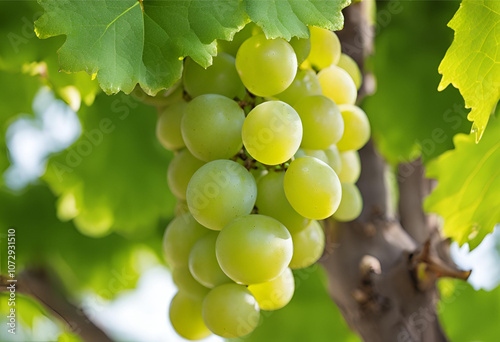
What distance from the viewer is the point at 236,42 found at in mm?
620

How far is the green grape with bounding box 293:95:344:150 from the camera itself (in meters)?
0.59

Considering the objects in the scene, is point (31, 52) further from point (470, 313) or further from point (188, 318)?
point (470, 313)

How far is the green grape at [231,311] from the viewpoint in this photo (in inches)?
21.3

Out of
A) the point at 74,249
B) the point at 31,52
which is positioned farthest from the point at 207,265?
the point at 74,249

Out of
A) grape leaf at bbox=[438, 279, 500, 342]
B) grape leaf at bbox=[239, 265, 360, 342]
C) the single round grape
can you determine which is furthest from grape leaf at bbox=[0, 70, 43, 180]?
grape leaf at bbox=[438, 279, 500, 342]

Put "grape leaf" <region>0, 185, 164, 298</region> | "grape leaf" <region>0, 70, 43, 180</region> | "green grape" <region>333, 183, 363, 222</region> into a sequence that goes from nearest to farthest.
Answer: "green grape" <region>333, 183, 363, 222</region> < "grape leaf" <region>0, 70, 43, 180</region> < "grape leaf" <region>0, 185, 164, 298</region>

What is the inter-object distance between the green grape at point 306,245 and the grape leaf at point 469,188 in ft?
0.74

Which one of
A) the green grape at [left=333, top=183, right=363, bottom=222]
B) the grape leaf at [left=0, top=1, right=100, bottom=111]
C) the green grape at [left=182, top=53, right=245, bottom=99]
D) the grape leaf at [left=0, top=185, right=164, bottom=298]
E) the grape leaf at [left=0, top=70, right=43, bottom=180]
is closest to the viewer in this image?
the green grape at [left=182, top=53, right=245, bottom=99]

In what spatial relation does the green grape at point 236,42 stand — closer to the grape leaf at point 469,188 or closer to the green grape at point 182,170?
the green grape at point 182,170

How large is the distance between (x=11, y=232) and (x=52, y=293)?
235 mm

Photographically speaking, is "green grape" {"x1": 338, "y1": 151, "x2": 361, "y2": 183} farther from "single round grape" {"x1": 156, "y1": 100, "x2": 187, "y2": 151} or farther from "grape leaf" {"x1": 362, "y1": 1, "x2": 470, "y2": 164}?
"grape leaf" {"x1": 362, "y1": 1, "x2": 470, "y2": 164}

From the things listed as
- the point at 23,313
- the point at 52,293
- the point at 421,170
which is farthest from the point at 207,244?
the point at 23,313

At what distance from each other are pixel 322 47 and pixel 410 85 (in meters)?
0.46

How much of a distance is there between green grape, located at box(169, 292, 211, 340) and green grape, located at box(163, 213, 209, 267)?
4 centimetres
